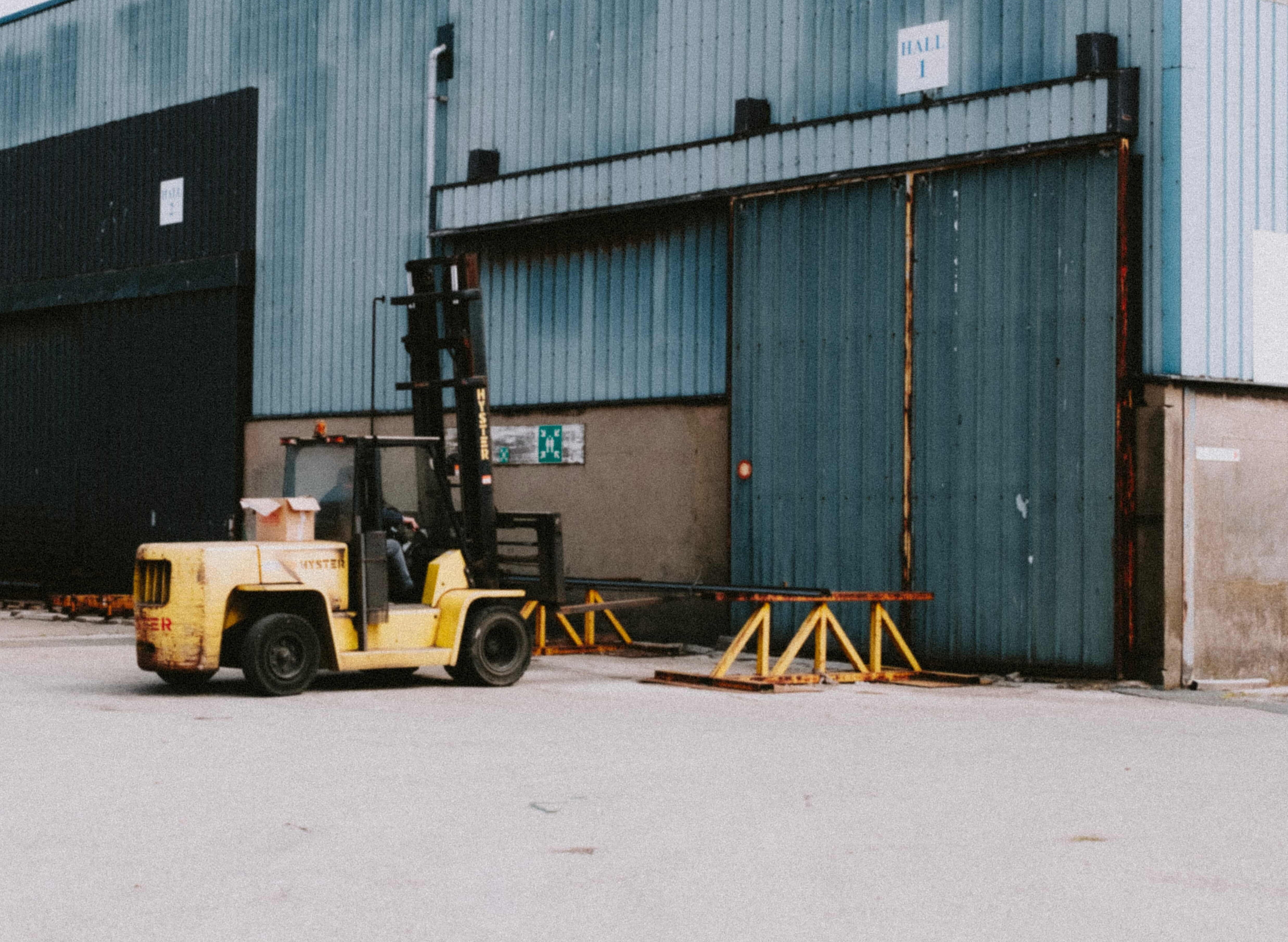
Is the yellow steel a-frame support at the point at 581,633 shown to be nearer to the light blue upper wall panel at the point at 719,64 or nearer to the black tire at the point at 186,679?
the black tire at the point at 186,679

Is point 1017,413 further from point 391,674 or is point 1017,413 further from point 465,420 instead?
point 391,674

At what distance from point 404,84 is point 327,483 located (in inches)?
372

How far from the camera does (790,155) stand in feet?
56.6

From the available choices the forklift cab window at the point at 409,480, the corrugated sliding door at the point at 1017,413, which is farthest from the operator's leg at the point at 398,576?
the corrugated sliding door at the point at 1017,413

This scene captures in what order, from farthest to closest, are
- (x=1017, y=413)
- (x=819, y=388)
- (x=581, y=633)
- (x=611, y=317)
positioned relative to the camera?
(x=611, y=317), (x=581, y=633), (x=819, y=388), (x=1017, y=413)

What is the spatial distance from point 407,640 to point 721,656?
450 cm

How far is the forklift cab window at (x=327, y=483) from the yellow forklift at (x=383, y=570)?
0.01 meters

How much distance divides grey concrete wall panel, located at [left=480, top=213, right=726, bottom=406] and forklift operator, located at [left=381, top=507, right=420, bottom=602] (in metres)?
5.33

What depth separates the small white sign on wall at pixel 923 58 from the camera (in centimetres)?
1630

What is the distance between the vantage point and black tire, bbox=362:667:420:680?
48.2ft

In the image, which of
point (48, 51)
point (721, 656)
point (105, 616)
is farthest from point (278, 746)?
point (48, 51)

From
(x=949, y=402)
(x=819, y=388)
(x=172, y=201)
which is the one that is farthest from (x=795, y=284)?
(x=172, y=201)

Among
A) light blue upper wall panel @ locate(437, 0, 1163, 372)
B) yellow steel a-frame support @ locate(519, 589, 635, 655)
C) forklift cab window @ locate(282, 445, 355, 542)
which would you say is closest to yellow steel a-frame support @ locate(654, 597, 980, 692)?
yellow steel a-frame support @ locate(519, 589, 635, 655)

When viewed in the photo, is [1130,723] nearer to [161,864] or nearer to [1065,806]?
[1065,806]
